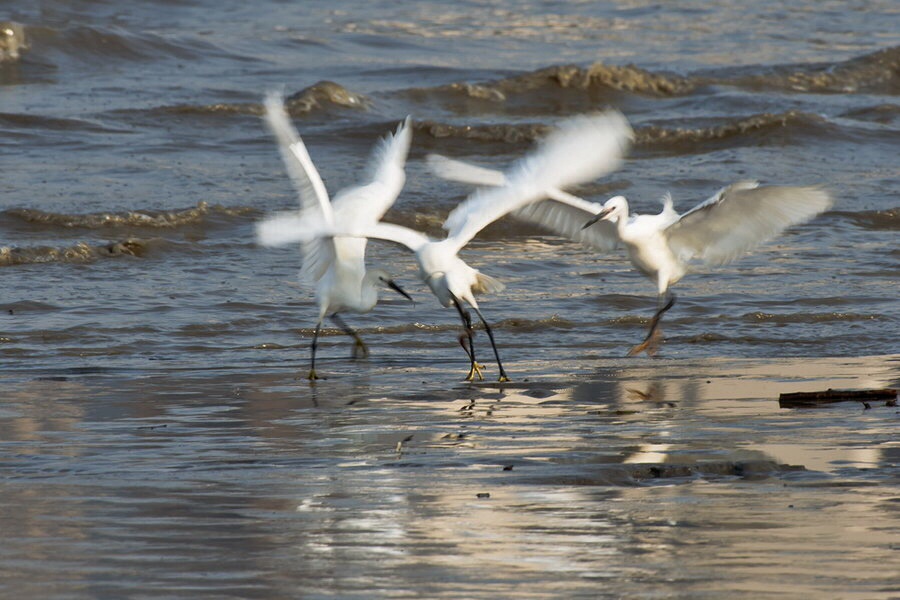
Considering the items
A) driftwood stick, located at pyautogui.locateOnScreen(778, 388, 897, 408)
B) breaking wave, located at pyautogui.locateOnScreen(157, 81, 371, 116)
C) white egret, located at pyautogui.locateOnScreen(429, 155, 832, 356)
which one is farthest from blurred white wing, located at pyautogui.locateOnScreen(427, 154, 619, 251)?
breaking wave, located at pyautogui.locateOnScreen(157, 81, 371, 116)

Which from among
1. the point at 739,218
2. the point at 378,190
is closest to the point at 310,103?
the point at 378,190

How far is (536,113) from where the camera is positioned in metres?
21.2

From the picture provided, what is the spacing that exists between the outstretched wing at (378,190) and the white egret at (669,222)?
232mm

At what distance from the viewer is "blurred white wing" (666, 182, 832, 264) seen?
895 cm

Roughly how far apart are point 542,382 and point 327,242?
1.70 meters

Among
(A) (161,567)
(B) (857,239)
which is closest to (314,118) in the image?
(B) (857,239)

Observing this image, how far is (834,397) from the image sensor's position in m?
6.99

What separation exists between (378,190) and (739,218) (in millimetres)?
2232

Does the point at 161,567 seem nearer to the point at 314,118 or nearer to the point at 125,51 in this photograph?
the point at 314,118

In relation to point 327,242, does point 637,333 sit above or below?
below

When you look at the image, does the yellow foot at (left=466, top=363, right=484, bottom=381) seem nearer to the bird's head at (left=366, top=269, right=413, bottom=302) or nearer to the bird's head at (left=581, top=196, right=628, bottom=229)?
the bird's head at (left=366, top=269, right=413, bottom=302)

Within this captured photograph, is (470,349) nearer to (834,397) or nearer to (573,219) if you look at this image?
(573,219)

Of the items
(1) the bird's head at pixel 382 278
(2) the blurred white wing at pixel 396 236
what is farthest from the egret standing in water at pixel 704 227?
(1) the bird's head at pixel 382 278

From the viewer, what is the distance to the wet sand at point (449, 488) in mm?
4309
